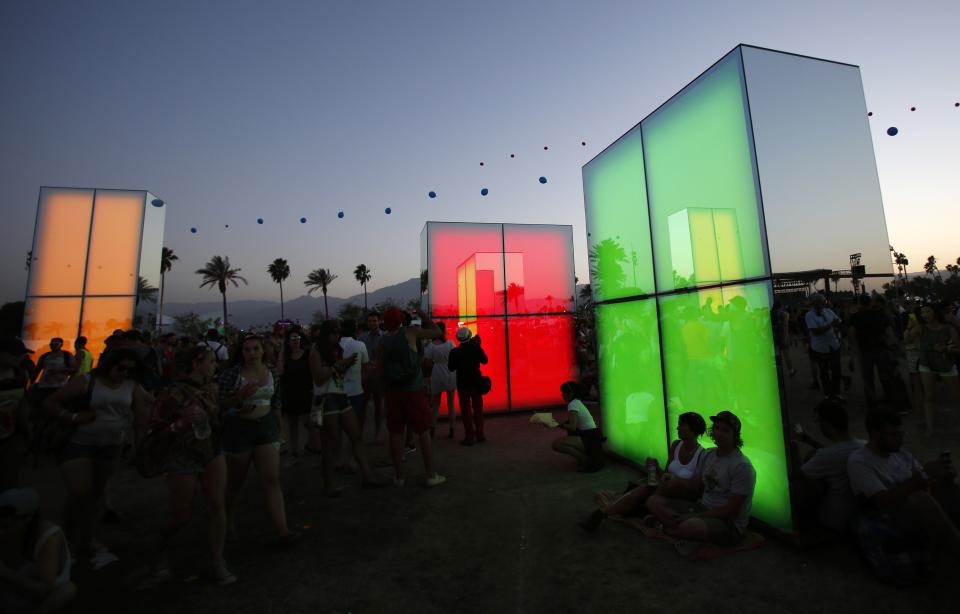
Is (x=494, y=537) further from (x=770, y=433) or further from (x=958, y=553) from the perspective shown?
(x=958, y=553)

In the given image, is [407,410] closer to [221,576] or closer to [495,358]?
[221,576]

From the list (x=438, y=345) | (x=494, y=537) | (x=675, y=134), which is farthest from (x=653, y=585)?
(x=438, y=345)

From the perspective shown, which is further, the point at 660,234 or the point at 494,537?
the point at 660,234

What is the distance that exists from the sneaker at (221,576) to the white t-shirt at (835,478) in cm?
443

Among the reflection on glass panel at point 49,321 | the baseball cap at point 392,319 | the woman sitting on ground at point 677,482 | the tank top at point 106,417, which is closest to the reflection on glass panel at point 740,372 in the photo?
the woman sitting on ground at point 677,482

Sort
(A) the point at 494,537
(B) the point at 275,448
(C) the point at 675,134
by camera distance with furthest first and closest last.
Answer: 1. (C) the point at 675,134
2. (A) the point at 494,537
3. (B) the point at 275,448

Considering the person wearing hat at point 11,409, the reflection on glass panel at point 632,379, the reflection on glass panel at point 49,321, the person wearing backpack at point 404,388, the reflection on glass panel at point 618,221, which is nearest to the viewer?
the person wearing hat at point 11,409

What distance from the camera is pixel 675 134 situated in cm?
454

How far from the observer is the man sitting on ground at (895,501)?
269 centimetres

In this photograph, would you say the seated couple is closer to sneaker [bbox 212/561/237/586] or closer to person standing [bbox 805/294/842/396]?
sneaker [bbox 212/561/237/586]

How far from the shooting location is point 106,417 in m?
3.44

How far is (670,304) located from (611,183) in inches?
79.2

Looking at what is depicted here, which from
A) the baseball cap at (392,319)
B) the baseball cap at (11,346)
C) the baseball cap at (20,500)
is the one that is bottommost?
the baseball cap at (20,500)

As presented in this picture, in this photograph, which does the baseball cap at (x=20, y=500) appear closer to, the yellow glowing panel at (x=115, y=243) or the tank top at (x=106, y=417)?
the tank top at (x=106, y=417)
